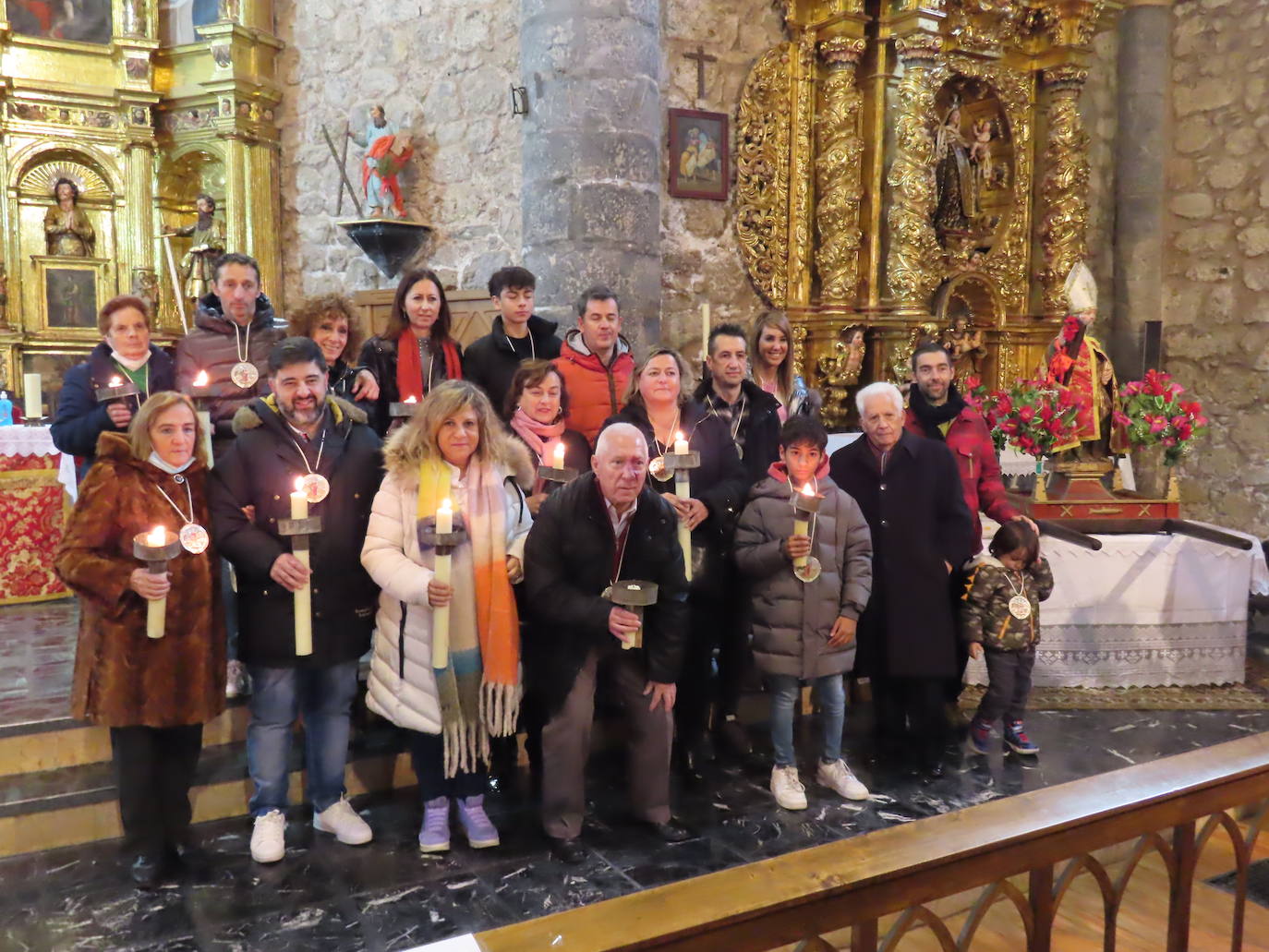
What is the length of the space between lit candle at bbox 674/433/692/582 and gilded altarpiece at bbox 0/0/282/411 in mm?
6155

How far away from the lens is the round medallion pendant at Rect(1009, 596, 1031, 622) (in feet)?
13.9

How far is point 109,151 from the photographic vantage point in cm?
854

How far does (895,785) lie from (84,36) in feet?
27.6

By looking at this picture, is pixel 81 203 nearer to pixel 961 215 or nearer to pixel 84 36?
pixel 84 36

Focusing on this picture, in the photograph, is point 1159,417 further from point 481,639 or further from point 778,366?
point 481,639

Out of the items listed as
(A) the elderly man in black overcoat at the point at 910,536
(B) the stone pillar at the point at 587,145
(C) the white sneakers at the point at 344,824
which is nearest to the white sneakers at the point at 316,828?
(C) the white sneakers at the point at 344,824

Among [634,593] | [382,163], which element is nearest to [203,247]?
[382,163]

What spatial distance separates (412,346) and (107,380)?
Result: 112cm

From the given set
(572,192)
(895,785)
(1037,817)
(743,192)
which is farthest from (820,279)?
(1037,817)

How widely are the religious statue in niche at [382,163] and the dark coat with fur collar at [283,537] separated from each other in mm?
4870

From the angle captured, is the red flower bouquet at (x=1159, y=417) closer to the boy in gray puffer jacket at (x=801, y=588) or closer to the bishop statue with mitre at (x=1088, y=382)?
the bishop statue with mitre at (x=1088, y=382)

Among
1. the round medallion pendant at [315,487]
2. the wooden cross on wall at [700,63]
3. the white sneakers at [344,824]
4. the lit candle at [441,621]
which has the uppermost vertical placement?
the wooden cross on wall at [700,63]

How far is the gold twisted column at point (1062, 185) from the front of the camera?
8539mm

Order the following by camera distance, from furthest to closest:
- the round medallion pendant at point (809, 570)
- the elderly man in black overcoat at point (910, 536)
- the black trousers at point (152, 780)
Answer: the elderly man in black overcoat at point (910, 536) → the round medallion pendant at point (809, 570) → the black trousers at point (152, 780)
